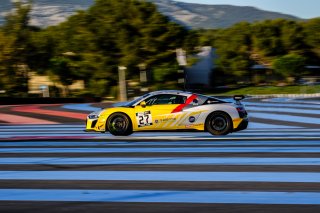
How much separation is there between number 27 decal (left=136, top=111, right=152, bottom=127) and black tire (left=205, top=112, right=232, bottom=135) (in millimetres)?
1378

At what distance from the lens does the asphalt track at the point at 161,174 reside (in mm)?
5418

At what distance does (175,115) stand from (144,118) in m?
0.76

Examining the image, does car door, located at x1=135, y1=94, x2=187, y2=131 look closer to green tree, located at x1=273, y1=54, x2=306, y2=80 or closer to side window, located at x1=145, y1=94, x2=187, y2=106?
side window, located at x1=145, y1=94, x2=187, y2=106

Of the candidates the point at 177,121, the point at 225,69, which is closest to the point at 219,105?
the point at 177,121

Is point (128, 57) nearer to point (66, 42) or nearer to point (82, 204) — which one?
point (66, 42)

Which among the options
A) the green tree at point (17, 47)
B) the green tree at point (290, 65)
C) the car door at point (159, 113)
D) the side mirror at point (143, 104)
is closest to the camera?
the car door at point (159, 113)

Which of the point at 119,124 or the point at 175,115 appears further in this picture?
the point at 119,124

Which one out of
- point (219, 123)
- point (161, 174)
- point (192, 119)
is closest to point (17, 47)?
point (192, 119)

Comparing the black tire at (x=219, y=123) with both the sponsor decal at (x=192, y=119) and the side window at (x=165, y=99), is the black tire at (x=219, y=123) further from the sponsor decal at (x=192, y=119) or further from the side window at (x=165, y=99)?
the side window at (x=165, y=99)

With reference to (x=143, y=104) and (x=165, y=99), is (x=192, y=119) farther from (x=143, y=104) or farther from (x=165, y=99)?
(x=143, y=104)

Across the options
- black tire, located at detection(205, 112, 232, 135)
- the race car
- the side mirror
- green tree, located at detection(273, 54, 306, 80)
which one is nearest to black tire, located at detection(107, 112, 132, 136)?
the race car

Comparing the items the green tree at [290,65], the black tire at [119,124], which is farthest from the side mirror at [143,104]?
the green tree at [290,65]

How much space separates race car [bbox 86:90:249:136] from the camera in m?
12.6

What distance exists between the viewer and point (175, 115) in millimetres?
12680
